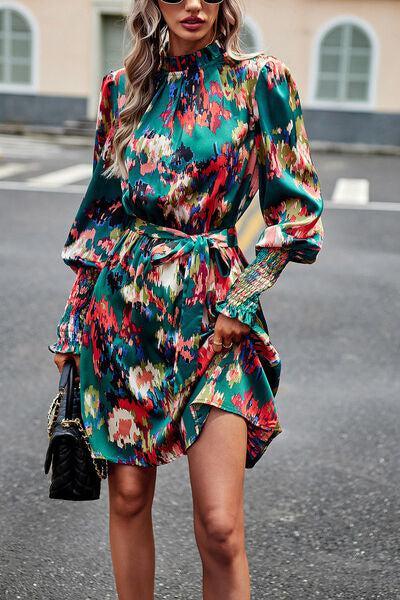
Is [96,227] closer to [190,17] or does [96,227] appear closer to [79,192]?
[190,17]

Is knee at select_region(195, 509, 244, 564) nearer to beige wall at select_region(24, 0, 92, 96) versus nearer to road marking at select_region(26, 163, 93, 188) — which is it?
road marking at select_region(26, 163, 93, 188)

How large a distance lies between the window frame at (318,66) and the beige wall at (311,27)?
3.2 inches

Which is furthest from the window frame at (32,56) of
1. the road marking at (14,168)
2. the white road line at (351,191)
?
the white road line at (351,191)

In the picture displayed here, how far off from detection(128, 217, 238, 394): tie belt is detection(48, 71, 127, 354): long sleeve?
0.29 meters

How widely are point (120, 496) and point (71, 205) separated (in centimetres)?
1051

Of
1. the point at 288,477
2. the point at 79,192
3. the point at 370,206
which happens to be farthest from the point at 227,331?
the point at 79,192

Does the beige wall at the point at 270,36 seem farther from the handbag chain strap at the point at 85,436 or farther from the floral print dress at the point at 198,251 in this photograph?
the handbag chain strap at the point at 85,436

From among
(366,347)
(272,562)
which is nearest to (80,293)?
(272,562)

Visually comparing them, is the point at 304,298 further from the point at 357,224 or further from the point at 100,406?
the point at 100,406

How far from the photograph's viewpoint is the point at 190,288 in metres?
2.60

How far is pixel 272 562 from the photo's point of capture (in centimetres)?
368

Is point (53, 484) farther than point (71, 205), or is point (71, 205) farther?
point (71, 205)

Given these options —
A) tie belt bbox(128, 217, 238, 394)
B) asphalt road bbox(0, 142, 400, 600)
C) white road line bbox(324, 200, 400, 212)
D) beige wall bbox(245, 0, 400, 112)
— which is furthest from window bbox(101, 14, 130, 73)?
tie belt bbox(128, 217, 238, 394)

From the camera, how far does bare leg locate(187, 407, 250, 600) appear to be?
2.47m
